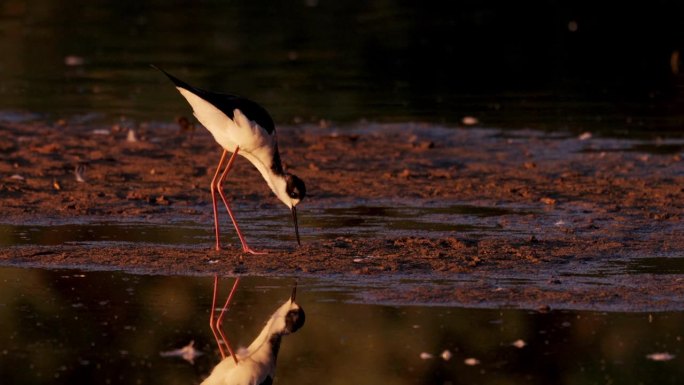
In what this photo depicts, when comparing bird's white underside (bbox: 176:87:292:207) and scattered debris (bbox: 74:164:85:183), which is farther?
scattered debris (bbox: 74:164:85:183)

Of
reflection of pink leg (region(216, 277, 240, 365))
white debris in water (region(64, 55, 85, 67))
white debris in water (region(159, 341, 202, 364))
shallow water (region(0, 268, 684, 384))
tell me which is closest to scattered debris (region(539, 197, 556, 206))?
shallow water (region(0, 268, 684, 384))

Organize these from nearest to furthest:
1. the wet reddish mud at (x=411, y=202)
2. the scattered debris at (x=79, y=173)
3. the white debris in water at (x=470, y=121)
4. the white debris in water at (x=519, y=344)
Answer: the white debris in water at (x=519, y=344), the wet reddish mud at (x=411, y=202), the scattered debris at (x=79, y=173), the white debris in water at (x=470, y=121)

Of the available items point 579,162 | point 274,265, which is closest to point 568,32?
point 579,162

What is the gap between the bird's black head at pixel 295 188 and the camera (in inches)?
366

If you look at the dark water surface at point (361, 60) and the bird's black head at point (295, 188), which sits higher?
the dark water surface at point (361, 60)

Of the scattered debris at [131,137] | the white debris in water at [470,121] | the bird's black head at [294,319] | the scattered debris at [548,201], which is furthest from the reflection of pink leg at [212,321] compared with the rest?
the white debris in water at [470,121]

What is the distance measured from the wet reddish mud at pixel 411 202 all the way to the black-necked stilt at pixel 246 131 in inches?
12.6

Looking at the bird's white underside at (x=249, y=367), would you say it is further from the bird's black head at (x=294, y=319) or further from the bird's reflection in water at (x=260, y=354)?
the bird's black head at (x=294, y=319)

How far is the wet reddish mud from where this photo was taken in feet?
26.7

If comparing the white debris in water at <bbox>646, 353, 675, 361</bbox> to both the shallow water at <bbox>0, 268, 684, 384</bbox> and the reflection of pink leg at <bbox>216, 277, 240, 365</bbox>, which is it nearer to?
the shallow water at <bbox>0, 268, 684, 384</bbox>

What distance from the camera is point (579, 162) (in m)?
11.9

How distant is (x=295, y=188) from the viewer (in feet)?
30.6

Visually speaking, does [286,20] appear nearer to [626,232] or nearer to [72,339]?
[626,232]

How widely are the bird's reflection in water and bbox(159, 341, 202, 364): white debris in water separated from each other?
13 cm
